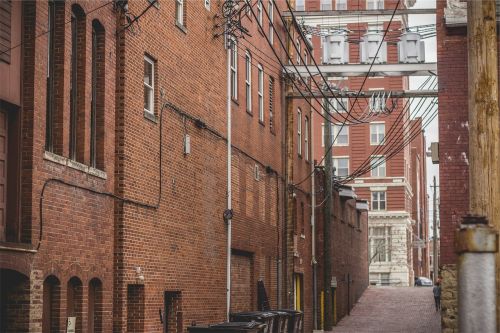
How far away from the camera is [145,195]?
21656 millimetres

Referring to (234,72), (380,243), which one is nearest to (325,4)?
(380,243)

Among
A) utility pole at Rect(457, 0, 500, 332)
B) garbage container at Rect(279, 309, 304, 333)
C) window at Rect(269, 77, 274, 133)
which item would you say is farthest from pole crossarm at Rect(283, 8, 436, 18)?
utility pole at Rect(457, 0, 500, 332)

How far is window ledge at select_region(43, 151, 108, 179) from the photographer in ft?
56.6

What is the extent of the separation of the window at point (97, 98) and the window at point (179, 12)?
491 cm

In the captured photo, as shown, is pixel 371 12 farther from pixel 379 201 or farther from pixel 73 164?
pixel 379 201

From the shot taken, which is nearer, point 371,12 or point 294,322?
point 294,322

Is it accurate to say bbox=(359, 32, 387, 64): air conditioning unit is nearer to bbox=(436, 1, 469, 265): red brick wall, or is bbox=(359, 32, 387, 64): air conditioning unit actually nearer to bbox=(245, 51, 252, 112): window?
bbox=(245, 51, 252, 112): window

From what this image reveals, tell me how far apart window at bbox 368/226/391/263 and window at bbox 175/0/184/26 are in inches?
2524

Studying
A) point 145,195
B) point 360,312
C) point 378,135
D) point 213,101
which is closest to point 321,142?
point 378,135

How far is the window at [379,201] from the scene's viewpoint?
8762cm

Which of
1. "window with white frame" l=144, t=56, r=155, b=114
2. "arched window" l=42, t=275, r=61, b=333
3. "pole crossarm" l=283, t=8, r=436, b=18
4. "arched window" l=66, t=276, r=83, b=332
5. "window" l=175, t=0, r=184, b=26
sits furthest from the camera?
"pole crossarm" l=283, t=8, r=436, b=18

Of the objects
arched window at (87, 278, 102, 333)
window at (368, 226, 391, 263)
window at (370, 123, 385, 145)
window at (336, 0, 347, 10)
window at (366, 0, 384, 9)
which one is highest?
window at (336, 0, 347, 10)

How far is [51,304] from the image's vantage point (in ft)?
58.0

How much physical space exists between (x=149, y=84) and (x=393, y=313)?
101ft
